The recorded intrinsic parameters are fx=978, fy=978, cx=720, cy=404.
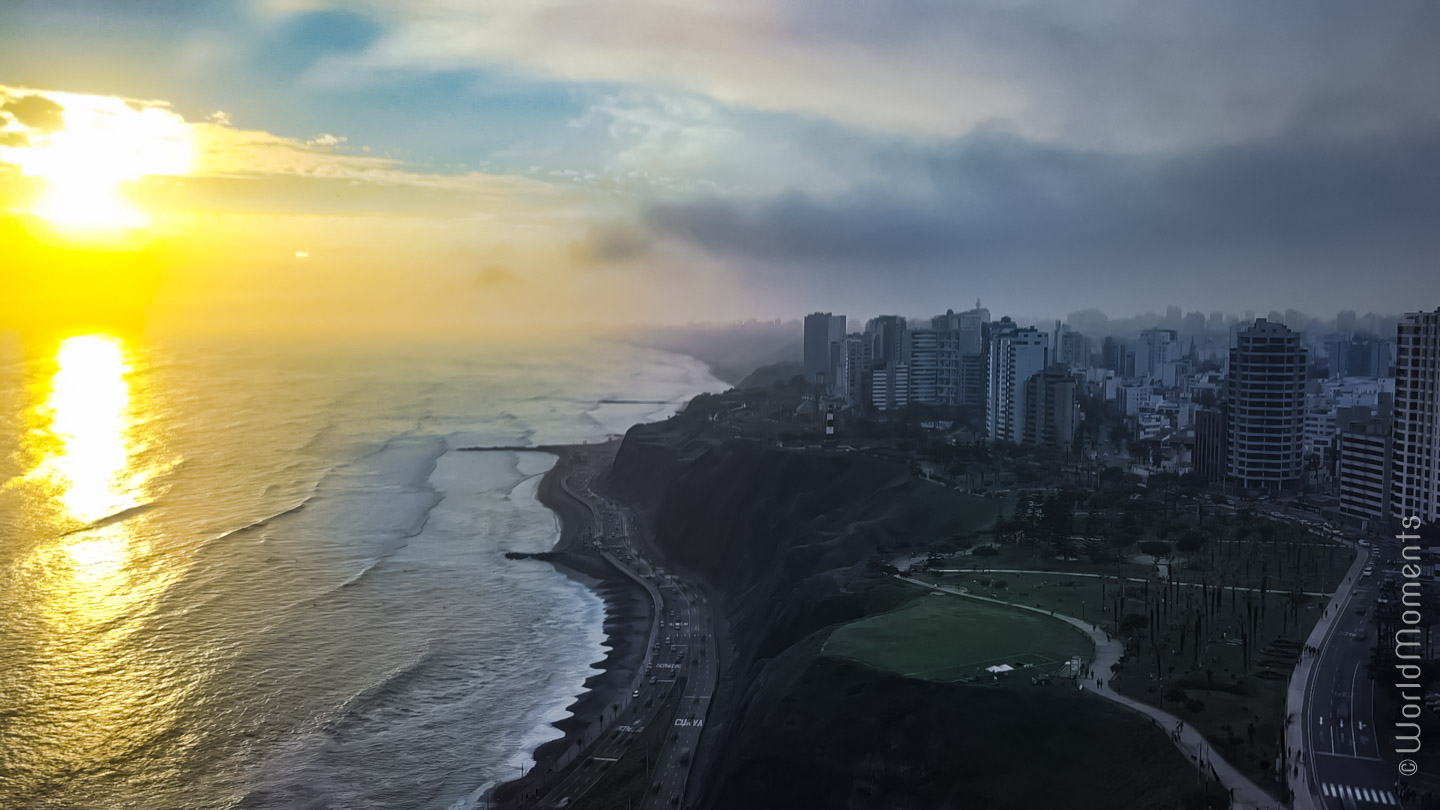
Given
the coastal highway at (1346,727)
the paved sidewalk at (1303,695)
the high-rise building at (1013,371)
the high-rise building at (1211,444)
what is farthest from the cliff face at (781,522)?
the high-rise building at (1013,371)

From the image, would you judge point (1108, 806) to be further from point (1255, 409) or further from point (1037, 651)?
point (1255, 409)

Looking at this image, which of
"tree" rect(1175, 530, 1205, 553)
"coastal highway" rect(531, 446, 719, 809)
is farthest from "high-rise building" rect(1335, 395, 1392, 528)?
"coastal highway" rect(531, 446, 719, 809)

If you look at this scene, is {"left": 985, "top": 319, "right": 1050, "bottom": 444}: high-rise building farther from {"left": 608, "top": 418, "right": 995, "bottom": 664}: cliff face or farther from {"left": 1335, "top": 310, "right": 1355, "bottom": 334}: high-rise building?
{"left": 1335, "top": 310, "right": 1355, "bottom": 334}: high-rise building

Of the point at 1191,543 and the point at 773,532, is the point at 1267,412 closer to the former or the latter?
the point at 1191,543

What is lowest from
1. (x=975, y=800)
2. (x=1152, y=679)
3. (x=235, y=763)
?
(x=235, y=763)

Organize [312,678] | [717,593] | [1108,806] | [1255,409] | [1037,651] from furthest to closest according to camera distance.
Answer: [1255,409]
[717,593]
[312,678]
[1037,651]
[1108,806]

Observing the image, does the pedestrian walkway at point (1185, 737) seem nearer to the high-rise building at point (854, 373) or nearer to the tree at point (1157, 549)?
the tree at point (1157, 549)

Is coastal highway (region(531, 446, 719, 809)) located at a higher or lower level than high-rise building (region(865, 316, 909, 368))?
lower

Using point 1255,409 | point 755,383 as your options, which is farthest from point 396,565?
point 755,383
